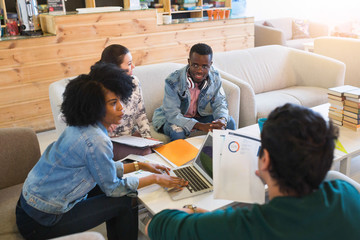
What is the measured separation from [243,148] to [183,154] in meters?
0.54

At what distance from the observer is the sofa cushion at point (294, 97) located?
3312 millimetres

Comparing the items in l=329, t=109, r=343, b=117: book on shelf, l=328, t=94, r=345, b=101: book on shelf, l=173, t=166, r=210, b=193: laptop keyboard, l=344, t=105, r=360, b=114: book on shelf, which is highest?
l=328, t=94, r=345, b=101: book on shelf

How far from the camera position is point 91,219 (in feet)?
5.25

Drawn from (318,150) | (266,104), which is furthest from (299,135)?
(266,104)

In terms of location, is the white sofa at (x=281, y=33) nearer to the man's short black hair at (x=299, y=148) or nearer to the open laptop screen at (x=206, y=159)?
the open laptop screen at (x=206, y=159)

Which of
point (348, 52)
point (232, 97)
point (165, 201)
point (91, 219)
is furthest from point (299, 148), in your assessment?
point (348, 52)

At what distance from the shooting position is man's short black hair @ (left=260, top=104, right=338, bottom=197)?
91 centimetres

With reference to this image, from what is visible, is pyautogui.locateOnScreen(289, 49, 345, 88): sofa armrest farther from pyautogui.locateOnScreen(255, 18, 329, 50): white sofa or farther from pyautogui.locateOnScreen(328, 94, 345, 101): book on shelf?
pyautogui.locateOnScreen(255, 18, 329, 50): white sofa

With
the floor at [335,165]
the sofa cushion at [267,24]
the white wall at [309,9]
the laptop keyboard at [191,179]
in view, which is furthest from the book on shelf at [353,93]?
the white wall at [309,9]

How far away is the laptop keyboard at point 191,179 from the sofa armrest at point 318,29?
18.6ft

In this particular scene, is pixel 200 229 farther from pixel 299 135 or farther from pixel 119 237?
pixel 119 237

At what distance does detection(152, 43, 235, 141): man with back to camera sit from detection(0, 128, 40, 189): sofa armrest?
0.96 metres

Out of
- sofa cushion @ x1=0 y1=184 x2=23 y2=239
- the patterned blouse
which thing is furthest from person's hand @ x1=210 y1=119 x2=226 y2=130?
sofa cushion @ x1=0 y1=184 x2=23 y2=239

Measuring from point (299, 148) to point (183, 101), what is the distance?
1.86 meters
